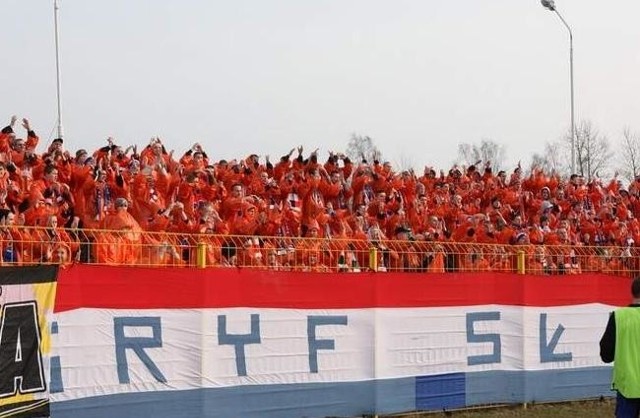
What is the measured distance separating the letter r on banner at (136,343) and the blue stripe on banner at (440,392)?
3906 millimetres

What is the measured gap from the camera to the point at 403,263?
14258 mm

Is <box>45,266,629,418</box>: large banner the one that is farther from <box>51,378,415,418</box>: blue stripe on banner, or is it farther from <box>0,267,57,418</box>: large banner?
<box>0,267,57,418</box>: large banner

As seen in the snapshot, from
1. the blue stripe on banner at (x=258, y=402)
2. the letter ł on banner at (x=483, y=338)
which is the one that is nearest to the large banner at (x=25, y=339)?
the blue stripe on banner at (x=258, y=402)

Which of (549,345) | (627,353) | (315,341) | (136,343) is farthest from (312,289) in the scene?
(627,353)

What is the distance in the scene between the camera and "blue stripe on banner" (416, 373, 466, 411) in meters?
14.3

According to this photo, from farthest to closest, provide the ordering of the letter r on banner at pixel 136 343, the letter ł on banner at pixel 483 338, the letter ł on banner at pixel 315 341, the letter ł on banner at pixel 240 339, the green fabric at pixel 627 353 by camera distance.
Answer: the letter ł on banner at pixel 483 338
the letter ł on banner at pixel 315 341
the letter ł on banner at pixel 240 339
the letter r on banner at pixel 136 343
the green fabric at pixel 627 353

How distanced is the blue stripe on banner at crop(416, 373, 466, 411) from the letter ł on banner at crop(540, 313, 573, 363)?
61.6 inches

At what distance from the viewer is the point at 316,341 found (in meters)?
13.2

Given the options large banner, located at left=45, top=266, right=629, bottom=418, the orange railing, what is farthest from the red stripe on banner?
the orange railing

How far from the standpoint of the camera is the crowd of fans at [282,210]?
1241 cm

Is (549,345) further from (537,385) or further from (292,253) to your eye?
(292,253)

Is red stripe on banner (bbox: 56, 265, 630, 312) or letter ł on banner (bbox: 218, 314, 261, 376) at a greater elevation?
red stripe on banner (bbox: 56, 265, 630, 312)

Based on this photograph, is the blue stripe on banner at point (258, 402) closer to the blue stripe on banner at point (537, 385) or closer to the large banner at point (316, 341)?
the large banner at point (316, 341)

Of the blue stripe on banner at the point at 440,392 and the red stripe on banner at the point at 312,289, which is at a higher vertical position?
the red stripe on banner at the point at 312,289
